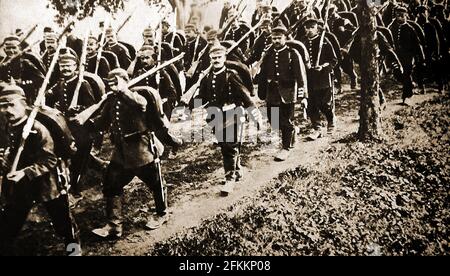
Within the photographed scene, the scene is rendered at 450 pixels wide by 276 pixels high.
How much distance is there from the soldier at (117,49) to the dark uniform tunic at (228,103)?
157 centimetres

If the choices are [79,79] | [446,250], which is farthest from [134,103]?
[446,250]

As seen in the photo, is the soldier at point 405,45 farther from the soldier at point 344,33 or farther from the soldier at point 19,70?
the soldier at point 19,70

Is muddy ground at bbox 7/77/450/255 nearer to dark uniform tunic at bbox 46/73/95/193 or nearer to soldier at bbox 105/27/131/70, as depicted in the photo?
dark uniform tunic at bbox 46/73/95/193

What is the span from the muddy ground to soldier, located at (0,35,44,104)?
1.34 metres

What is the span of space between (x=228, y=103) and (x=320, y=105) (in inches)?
75.2

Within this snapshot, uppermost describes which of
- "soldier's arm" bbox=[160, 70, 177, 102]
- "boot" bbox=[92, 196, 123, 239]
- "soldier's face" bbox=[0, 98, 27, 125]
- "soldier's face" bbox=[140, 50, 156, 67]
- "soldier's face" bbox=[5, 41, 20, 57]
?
"soldier's face" bbox=[5, 41, 20, 57]

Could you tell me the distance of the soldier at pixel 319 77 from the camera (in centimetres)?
711

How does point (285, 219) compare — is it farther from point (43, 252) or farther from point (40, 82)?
point (40, 82)

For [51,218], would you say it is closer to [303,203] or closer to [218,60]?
[218,60]

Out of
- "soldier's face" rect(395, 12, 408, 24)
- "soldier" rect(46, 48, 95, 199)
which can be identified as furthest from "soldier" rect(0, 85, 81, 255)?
"soldier's face" rect(395, 12, 408, 24)

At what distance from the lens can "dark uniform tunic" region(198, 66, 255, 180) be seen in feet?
19.8

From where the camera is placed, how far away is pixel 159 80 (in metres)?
6.59

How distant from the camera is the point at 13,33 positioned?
5996 millimetres

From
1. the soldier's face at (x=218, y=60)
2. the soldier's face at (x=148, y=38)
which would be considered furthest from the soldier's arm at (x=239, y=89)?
the soldier's face at (x=148, y=38)
